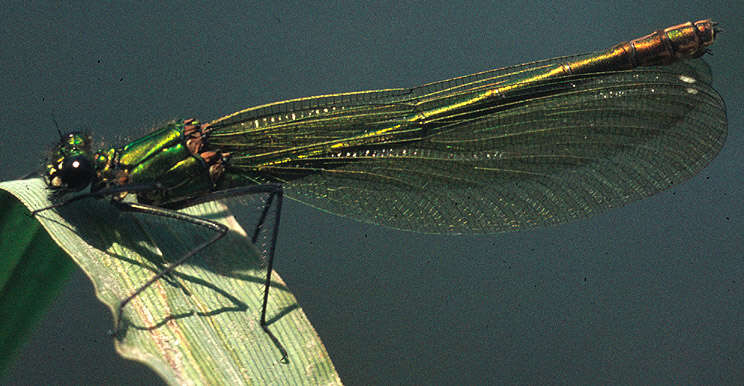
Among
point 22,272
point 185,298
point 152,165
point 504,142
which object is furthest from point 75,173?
point 504,142

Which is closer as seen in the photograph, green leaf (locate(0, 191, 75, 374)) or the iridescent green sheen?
green leaf (locate(0, 191, 75, 374))

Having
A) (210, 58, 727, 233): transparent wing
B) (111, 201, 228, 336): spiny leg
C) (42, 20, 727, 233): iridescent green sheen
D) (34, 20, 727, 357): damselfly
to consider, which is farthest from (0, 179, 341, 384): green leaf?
(210, 58, 727, 233): transparent wing

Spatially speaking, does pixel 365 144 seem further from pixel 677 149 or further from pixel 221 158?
pixel 677 149

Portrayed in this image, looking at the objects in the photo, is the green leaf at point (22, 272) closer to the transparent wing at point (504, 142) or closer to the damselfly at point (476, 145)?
the damselfly at point (476, 145)

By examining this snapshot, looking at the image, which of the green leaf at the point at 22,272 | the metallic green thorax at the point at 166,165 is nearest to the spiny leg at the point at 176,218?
the metallic green thorax at the point at 166,165

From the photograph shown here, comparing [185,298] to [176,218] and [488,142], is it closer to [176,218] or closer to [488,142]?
[176,218]

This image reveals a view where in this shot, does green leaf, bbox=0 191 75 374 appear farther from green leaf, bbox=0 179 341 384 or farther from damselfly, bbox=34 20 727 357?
damselfly, bbox=34 20 727 357
